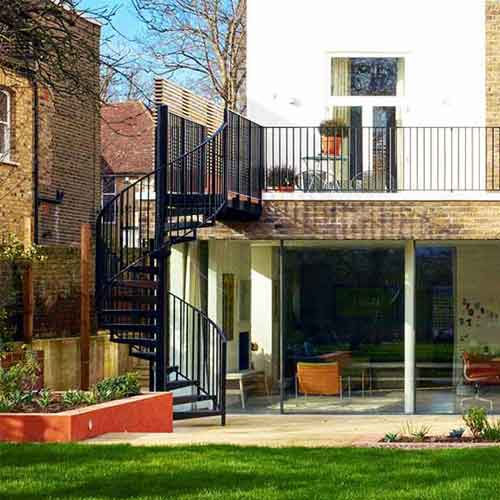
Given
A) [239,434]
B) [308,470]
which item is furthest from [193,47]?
[308,470]

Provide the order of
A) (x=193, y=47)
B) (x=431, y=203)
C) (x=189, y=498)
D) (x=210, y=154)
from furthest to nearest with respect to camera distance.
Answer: (x=193, y=47)
(x=431, y=203)
(x=210, y=154)
(x=189, y=498)

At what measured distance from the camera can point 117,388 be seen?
1484 cm

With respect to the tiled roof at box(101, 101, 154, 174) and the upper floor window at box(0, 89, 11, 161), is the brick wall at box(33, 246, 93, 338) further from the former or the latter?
the tiled roof at box(101, 101, 154, 174)

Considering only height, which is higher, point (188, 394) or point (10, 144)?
point (10, 144)

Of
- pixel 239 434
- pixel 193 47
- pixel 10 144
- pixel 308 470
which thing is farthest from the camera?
pixel 193 47

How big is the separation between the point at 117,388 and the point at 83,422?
1726 millimetres

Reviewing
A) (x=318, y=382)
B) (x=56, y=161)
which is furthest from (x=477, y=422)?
(x=56, y=161)

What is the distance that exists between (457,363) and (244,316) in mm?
3218

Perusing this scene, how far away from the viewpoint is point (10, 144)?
78.6ft

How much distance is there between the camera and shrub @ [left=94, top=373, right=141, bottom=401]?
1450 cm

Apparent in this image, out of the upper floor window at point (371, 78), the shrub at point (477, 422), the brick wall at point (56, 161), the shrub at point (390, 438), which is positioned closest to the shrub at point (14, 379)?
the shrub at point (390, 438)

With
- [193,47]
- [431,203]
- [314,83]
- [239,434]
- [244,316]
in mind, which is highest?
[193,47]

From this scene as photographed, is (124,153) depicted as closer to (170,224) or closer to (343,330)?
(343,330)

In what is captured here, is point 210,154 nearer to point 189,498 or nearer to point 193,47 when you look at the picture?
point 189,498
